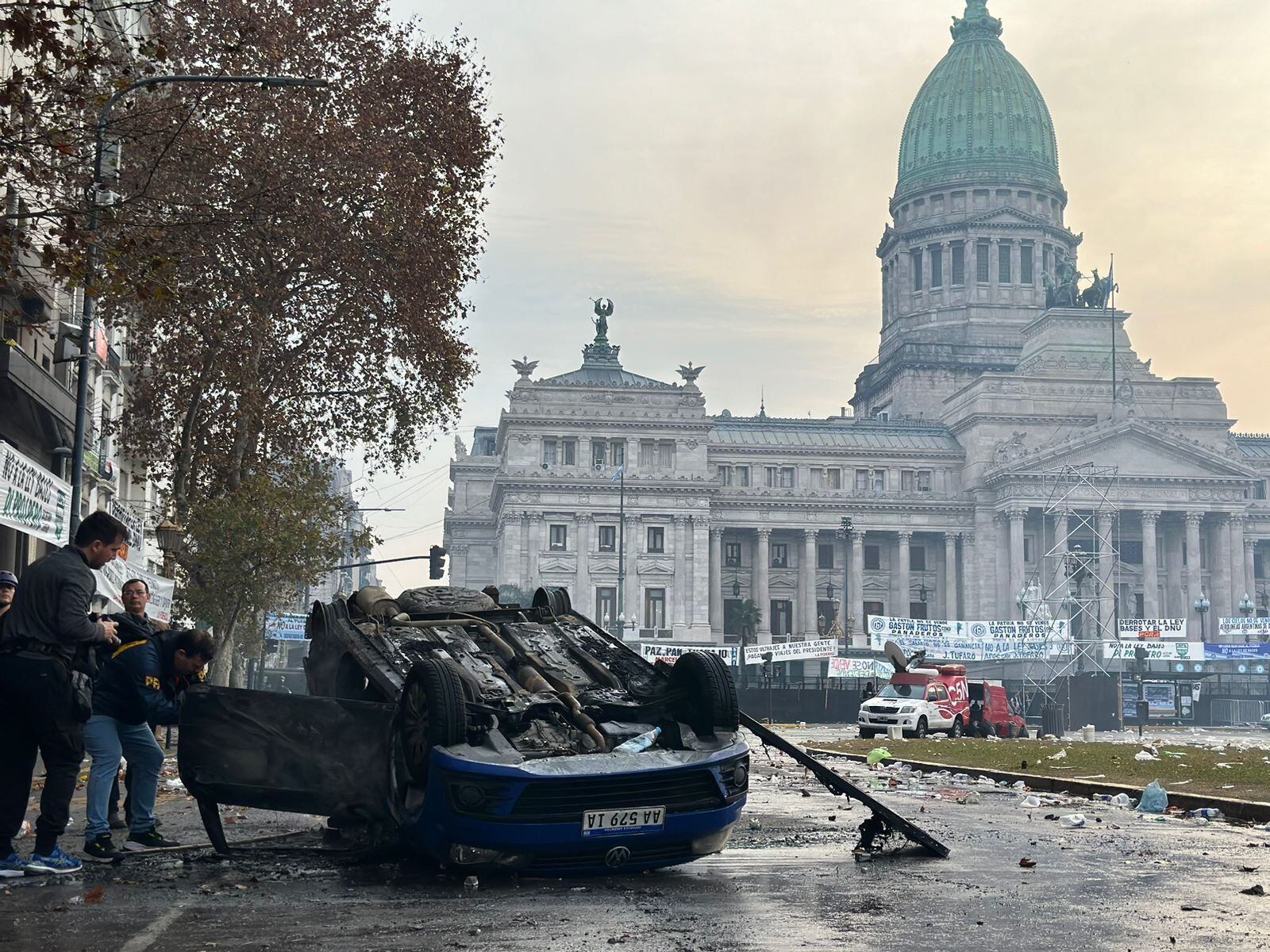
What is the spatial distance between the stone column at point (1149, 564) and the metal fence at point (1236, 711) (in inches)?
1217

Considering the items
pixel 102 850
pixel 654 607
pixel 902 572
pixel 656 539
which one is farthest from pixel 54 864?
pixel 902 572

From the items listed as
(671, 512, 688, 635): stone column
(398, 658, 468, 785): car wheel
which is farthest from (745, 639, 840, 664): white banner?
(398, 658, 468, 785): car wheel

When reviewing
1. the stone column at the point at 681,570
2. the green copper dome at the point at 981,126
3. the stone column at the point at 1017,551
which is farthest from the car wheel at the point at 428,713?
the green copper dome at the point at 981,126

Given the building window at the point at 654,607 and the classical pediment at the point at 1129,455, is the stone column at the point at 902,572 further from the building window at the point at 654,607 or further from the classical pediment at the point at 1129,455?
the building window at the point at 654,607

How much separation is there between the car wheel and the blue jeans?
247cm

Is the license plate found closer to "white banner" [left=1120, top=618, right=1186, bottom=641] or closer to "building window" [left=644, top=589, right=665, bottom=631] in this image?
"white banner" [left=1120, top=618, right=1186, bottom=641]

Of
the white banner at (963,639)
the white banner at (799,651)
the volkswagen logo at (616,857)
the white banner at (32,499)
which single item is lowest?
the volkswagen logo at (616,857)

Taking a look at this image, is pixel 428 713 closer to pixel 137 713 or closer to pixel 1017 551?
pixel 137 713

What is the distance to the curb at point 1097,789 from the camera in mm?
15141

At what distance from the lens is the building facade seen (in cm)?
9569

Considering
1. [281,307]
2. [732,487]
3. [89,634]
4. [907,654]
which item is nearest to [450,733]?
[89,634]

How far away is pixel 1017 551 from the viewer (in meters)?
95.8

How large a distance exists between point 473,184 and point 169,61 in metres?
6.52

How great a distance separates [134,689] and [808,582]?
302 feet
